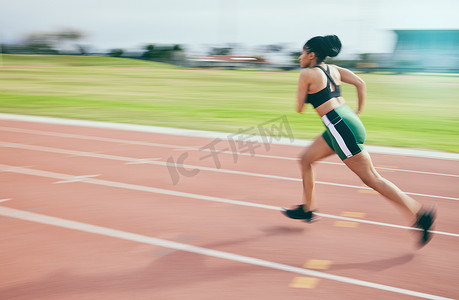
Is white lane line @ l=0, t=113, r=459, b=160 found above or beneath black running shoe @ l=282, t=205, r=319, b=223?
beneath

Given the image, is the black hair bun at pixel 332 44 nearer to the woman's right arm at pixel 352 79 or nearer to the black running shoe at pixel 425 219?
the woman's right arm at pixel 352 79

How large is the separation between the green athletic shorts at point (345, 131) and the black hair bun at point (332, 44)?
540 millimetres

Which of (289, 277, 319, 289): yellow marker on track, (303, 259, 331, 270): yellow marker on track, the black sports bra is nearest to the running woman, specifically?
the black sports bra

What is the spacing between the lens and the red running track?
3910 millimetres

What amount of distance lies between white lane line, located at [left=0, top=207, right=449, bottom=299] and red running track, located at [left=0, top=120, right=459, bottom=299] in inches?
0.4

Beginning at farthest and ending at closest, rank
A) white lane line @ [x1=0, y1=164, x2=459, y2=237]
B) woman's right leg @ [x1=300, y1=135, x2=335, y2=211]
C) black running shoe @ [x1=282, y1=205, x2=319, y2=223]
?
white lane line @ [x1=0, y1=164, x2=459, y2=237], black running shoe @ [x1=282, y1=205, x2=319, y2=223], woman's right leg @ [x1=300, y1=135, x2=335, y2=211]

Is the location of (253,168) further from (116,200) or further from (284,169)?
(116,200)

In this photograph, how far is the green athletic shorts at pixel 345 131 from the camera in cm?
460

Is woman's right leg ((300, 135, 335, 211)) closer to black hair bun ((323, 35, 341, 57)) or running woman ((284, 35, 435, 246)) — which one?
running woman ((284, 35, 435, 246))

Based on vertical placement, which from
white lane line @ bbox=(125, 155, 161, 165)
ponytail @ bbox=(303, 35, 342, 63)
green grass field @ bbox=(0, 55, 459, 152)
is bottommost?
green grass field @ bbox=(0, 55, 459, 152)

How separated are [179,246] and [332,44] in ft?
7.98

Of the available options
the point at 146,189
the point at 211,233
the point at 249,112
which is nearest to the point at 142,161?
the point at 146,189

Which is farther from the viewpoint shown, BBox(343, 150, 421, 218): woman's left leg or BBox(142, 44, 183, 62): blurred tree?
BBox(142, 44, 183, 62): blurred tree

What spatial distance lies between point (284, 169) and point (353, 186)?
1387 mm
